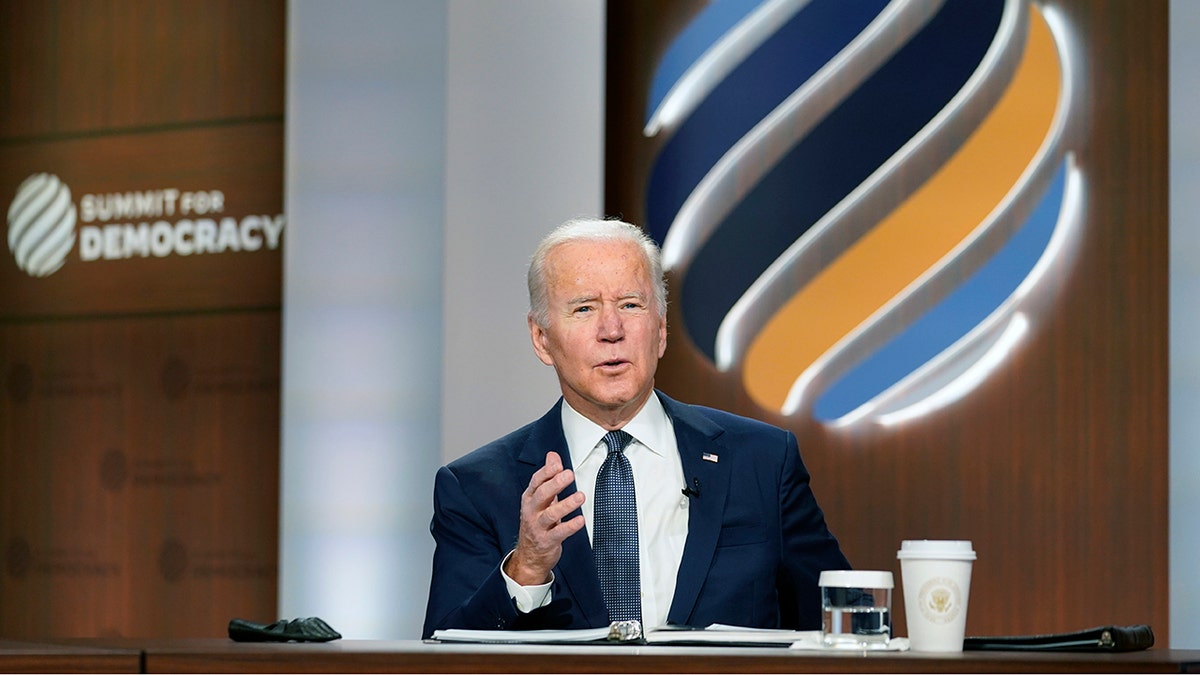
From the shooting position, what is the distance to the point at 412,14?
433 centimetres

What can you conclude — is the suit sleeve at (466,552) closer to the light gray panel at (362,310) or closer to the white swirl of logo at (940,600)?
the white swirl of logo at (940,600)

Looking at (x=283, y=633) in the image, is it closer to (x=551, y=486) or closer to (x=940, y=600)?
(x=551, y=486)

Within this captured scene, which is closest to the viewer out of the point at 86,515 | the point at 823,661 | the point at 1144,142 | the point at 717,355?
the point at 823,661

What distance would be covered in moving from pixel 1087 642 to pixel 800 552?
0.77 m

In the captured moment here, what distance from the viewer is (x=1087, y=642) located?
158 cm

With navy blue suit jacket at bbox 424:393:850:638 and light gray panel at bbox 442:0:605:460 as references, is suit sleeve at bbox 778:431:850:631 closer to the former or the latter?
navy blue suit jacket at bbox 424:393:850:638

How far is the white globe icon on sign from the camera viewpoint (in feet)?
16.9

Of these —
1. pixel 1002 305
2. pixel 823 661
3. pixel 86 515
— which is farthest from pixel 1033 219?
→ pixel 86 515

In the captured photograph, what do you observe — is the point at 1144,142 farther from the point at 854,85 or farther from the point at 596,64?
the point at 596,64

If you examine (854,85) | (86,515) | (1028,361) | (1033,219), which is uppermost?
(854,85)

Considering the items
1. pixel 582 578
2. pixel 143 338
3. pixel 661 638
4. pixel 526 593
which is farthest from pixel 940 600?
pixel 143 338

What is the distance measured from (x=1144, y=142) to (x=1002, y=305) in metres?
0.57

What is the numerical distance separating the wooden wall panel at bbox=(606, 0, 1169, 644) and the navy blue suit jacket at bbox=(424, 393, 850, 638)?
1723 millimetres
